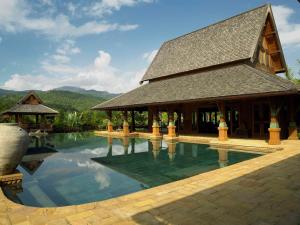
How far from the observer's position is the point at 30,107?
29812mm

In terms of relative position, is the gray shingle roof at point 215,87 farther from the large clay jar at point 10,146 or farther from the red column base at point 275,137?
the large clay jar at point 10,146

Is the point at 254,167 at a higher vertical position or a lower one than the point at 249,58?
lower

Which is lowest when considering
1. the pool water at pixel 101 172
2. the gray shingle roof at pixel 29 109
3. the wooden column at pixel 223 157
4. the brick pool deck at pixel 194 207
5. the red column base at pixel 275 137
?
the pool water at pixel 101 172

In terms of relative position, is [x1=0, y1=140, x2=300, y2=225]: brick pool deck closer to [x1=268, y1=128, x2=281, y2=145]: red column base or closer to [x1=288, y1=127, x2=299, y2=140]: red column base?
[x1=268, y1=128, x2=281, y2=145]: red column base

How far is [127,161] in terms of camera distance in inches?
437

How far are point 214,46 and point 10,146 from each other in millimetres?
18105

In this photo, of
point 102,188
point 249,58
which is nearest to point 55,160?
point 102,188

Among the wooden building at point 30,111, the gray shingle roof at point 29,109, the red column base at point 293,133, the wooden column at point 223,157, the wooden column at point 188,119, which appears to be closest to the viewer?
the wooden column at point 223,157

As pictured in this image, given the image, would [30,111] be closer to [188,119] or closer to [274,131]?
[188,119]

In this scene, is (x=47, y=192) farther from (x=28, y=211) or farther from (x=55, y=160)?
(x=55, y=160)

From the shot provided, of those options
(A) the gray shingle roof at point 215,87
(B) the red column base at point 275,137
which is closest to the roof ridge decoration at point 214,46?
(A) the gray shingle roof at point 215,87

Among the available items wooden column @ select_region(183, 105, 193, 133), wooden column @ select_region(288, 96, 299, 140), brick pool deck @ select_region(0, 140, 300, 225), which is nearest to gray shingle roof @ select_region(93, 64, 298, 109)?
wooden column @ select_region(288, 96, 299, 140)

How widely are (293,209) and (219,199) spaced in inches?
50.8

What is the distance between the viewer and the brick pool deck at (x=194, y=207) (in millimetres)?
3975
